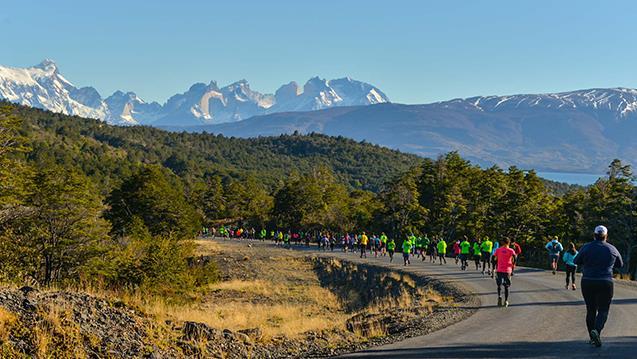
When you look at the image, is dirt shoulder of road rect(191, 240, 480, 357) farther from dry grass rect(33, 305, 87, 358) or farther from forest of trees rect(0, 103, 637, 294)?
forest of trees rect(0, 103, 637, 294)

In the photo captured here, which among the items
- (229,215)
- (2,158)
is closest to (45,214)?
(2,158)

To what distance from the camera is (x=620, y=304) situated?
52.5ft

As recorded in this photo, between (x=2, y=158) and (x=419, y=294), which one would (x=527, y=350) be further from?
(x=2, y=158)

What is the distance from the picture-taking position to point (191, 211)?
55500 mm

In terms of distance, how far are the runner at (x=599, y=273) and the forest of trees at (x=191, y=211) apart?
57.9ft

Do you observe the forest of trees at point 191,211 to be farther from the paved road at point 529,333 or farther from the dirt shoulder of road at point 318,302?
the paved road at point 529,333

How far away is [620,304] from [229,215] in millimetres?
87509

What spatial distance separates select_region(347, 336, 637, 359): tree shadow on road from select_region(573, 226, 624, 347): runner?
56 cm

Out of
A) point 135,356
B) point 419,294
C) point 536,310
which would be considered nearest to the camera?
point 135,356

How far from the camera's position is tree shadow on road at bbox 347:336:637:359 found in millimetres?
9422

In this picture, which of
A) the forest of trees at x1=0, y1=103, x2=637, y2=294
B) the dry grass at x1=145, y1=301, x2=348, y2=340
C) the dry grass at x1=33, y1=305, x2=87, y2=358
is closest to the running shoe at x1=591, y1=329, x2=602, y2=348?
the dry grass at x1=145, y1=301, x2=348, y2=340

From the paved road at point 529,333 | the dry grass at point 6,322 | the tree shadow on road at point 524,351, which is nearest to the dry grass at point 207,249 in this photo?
the paved road at point 529,333

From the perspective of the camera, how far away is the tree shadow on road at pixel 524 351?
9422mm

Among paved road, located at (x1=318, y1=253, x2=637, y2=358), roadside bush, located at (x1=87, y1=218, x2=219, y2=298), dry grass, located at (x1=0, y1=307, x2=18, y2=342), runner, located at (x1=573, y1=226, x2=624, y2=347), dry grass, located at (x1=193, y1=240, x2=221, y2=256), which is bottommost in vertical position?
dry grass, located at (x1=193, y1=240, x2=221, y2=256)
